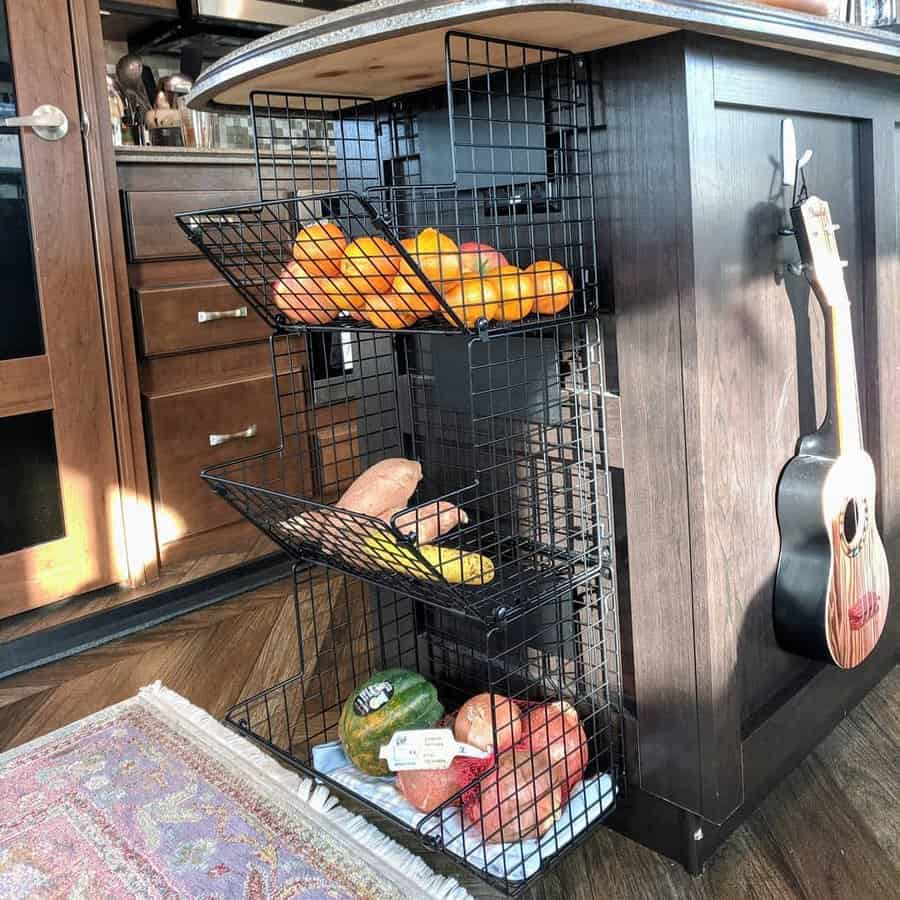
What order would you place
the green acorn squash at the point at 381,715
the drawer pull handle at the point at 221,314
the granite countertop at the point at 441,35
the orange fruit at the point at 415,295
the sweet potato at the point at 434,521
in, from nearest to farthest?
the granite countertop at the point at 441,35
the orange fruit at the point at 415,295
the sweet potato at the point at 434,521
the green acorn squash at the point at 381,715
the drawer pull handle at the point at 221,314

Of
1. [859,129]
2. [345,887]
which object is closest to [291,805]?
[345,887]

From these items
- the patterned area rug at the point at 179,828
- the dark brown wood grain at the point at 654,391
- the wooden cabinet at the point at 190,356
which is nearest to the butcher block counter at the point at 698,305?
the dark brown wood grain at the point at 654,391

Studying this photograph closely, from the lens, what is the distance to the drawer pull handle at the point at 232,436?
2289mm

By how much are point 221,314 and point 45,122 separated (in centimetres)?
55

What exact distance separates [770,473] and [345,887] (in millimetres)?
724

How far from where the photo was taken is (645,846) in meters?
1.23

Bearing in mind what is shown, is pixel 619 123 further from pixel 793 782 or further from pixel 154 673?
pixel 154 673

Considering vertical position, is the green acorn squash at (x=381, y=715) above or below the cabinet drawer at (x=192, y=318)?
below

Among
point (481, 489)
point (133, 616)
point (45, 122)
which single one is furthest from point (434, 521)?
point (45, 122)

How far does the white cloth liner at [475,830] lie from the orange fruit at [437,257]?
2.01 feet

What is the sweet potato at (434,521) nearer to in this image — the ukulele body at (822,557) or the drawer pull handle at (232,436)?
the ukulele body at (822,557)

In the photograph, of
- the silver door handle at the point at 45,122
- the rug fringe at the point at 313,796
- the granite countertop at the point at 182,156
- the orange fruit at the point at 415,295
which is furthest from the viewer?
the granite countertop at the point at 182,156

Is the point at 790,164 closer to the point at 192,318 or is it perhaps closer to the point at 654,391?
the point at 654,391

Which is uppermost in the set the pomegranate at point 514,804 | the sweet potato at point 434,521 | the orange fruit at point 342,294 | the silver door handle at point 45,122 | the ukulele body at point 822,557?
the silver door handle at point 45,122
